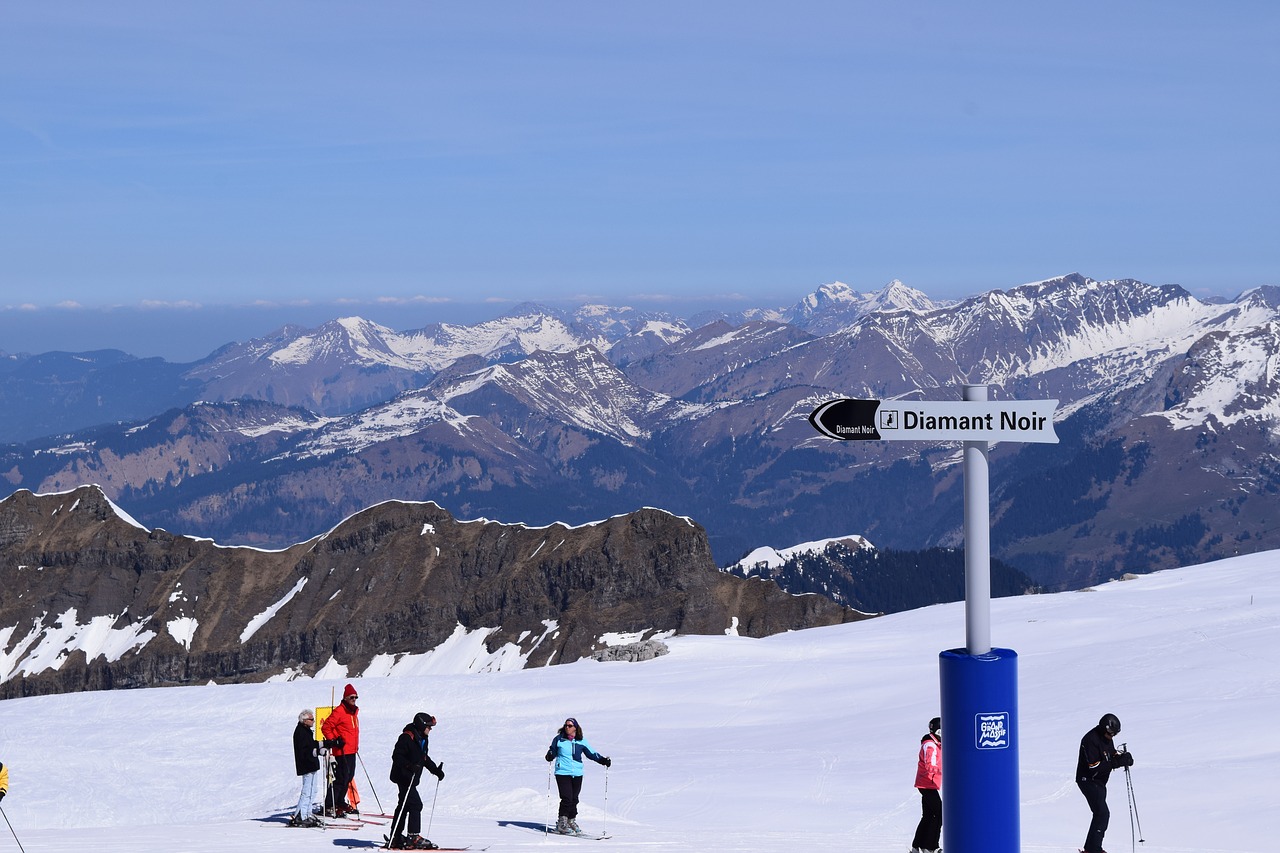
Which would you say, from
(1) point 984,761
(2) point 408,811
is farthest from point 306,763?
(1) point 984,761

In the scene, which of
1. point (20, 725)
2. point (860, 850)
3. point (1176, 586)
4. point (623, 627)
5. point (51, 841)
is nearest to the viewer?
point (860, 850)

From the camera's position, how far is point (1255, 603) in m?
54.6

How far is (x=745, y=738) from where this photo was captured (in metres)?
44.1

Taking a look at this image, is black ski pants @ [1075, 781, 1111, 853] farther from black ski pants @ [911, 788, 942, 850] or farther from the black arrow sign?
the black arrow sign

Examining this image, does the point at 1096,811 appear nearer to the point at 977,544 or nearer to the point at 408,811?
the point at 977,544

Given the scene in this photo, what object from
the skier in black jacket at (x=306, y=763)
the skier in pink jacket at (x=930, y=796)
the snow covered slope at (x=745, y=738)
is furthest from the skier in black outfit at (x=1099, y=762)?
the skier in black jacket at (x=306, y=763)

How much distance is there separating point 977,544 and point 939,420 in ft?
3.94

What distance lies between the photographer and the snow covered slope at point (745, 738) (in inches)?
1110

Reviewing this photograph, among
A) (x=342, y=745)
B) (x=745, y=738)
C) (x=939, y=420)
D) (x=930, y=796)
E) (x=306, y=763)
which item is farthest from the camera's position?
(x=745, y=738)

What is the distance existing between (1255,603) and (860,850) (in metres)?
35.6

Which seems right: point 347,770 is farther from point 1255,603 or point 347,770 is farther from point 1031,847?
point 1255,603

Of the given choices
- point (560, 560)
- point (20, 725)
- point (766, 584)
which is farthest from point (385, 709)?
point (560, 560)

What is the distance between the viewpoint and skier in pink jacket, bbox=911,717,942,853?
22.1 meters

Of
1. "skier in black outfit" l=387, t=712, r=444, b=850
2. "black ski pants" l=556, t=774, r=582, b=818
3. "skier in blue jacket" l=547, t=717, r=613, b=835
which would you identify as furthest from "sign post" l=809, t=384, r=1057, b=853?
"black ski pants" l=556, t=774, r=582, b=818
